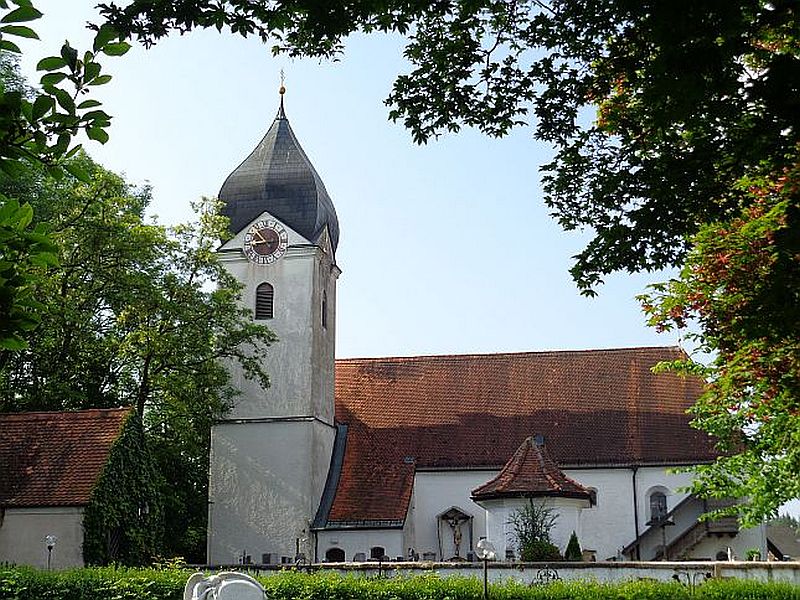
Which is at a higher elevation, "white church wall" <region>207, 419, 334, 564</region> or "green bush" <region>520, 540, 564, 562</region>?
"white church wall" <region>207, 419, 334, 564</region>

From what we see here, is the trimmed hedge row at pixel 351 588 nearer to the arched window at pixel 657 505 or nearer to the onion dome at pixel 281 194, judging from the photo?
the arched window at pixel 657 505

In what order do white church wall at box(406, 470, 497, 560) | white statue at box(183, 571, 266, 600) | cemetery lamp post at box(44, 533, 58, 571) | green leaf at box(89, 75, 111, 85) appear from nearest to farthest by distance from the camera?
green leaf at box(89, 75, 111, 85)
white statue at box(183, 571, 266, 600)
cemetery lamp post at box(44, 533, 58, 571)
white church wall at box(406, 470, 497, 560)

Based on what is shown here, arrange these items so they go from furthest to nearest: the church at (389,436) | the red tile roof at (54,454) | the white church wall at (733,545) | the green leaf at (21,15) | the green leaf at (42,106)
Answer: the church at (389,436)
the white church wall at (733,545)
the red tile roof at (54,454)
the green leaf at (42,106)
the green leaf at (21,15)

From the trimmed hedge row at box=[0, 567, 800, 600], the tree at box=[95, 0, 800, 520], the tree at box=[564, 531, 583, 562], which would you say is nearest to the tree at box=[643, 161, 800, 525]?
the tree at box=[95, 0, 800, 520]

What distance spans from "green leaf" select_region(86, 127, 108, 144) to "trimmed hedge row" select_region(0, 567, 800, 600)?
16283mm

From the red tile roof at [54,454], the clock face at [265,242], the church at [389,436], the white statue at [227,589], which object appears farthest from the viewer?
the clock face at [265,242]

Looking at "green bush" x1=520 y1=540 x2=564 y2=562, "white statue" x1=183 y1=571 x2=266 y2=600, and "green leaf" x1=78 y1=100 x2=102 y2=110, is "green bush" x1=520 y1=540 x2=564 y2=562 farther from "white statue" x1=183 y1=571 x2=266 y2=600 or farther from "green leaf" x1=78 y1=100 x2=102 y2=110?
"green leaf" x1=78 y1=100 x2=102 y2=110

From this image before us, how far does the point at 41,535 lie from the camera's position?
26.2 metres

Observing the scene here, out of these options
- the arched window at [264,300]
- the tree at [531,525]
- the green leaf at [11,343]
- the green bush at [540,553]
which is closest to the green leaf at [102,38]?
the green leaf at [11,343]

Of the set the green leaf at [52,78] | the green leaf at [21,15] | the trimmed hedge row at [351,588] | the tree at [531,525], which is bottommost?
the trimmed hedge row at [351,588]

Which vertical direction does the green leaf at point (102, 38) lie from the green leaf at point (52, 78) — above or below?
above

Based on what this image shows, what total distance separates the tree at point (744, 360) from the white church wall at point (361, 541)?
2020 cm

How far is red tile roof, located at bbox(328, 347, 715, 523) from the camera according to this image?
118ft

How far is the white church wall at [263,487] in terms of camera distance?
35.0m
